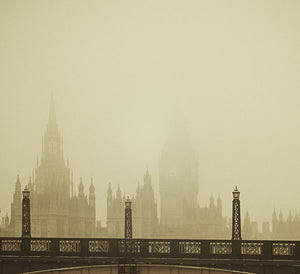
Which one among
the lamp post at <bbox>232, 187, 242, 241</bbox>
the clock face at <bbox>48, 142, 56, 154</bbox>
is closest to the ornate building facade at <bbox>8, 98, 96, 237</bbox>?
the clock face at <bbox>48, 142, 56, 154</bbox>

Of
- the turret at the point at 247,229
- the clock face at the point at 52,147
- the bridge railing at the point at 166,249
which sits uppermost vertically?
the clock face at the point at 52,147

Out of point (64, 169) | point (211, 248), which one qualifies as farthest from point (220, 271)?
point (64, 169)

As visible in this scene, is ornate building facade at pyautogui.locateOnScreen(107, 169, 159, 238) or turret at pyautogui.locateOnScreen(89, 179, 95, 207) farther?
turret at pyautogui.locateOnScreen(89, 179, 95, 207)

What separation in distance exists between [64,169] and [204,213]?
2885 centimetres

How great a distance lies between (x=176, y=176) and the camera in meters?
137

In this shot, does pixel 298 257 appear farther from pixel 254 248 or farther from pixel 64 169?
pixel 64 169

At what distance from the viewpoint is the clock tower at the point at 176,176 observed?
420 feet

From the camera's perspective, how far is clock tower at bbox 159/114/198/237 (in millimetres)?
128125

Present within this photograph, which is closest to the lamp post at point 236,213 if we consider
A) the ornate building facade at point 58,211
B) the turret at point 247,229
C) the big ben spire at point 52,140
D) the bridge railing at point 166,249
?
the bridge railing at point 166,249

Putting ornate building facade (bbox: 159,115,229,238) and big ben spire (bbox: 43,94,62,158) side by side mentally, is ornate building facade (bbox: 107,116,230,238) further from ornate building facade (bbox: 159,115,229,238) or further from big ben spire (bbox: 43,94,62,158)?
big ben spire (bbox: 43,94,62,158)

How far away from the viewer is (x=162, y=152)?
140 m

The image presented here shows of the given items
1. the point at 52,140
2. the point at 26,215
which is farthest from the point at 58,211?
the point at 26,215

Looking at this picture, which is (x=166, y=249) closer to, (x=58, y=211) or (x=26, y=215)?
(x=26, y=215)

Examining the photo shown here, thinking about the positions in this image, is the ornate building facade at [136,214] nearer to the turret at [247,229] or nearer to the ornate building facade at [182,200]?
the ornate building facade at [182,200]
